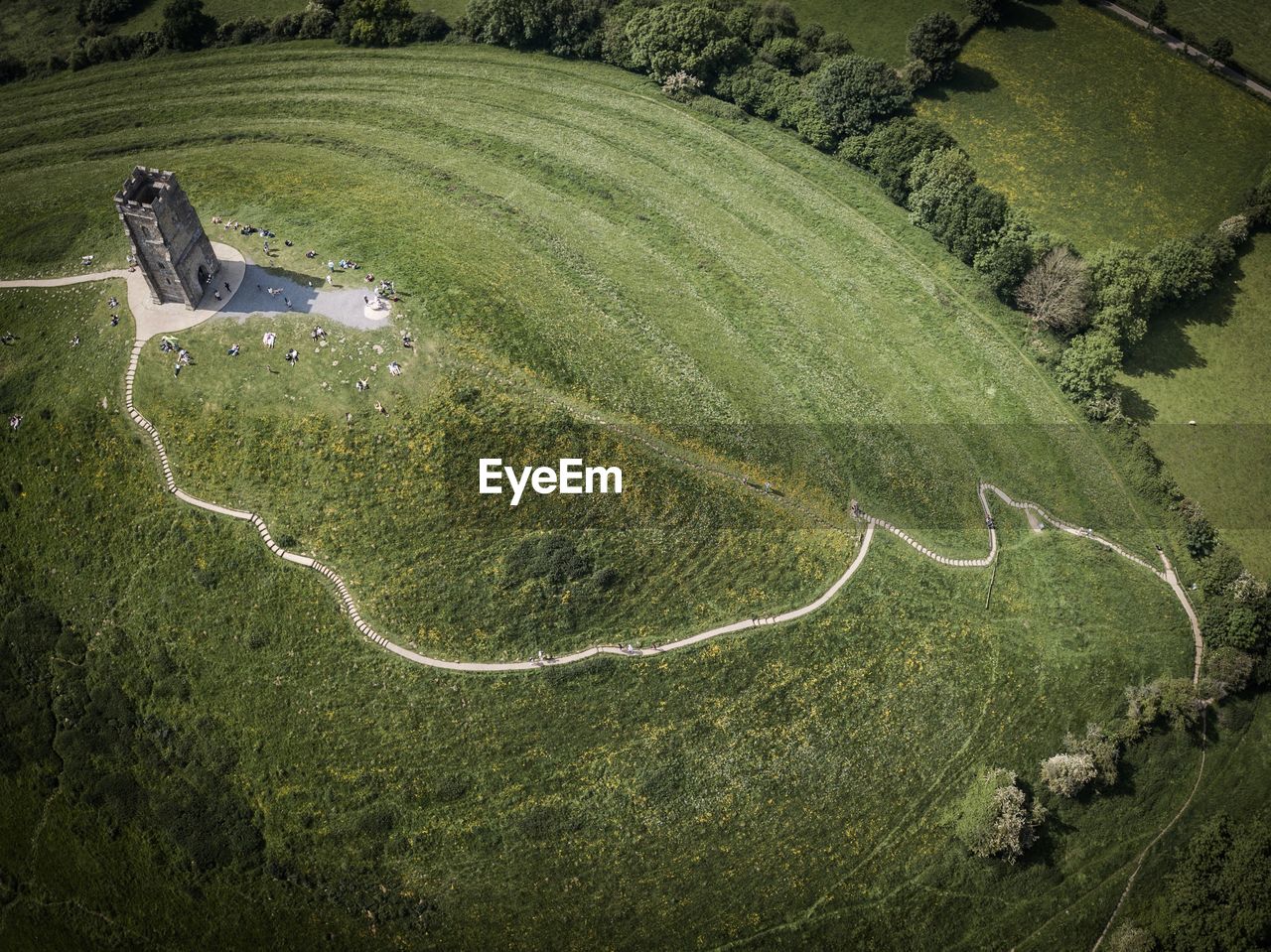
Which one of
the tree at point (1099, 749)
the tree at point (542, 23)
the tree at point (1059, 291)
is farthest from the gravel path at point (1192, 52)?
the tree at point (1099, 749)

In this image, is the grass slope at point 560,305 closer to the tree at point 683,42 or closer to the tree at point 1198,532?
the tree at point 683,42

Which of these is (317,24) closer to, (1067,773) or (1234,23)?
(1234,23)

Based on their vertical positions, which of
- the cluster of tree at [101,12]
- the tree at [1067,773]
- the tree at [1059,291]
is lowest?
the tree at [1067,773]

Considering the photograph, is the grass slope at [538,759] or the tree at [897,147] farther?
the tree at [897,147]

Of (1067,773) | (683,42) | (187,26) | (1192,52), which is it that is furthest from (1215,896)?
(187,26)

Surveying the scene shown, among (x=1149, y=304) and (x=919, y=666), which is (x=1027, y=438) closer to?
(x=1149, y=304)

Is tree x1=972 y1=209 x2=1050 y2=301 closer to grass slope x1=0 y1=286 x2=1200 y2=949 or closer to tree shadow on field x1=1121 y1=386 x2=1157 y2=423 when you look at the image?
tree shadow on field x1=1121 y1=386 x2=1157 y2=423

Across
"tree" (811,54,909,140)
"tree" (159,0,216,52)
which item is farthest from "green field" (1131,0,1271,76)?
"tree" (159,0,216,52)
